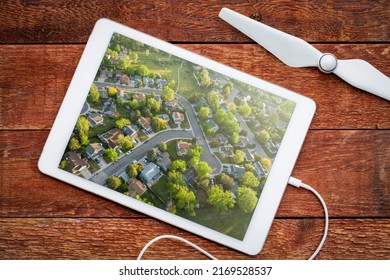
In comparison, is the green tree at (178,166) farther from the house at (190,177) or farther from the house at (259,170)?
the house at (259,170)

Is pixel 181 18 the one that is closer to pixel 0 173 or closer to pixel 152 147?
pixel 152 147

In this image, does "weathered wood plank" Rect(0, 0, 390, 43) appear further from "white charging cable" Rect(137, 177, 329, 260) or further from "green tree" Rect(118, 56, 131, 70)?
"white charging cable" Rect(137, 177, 329, 260)

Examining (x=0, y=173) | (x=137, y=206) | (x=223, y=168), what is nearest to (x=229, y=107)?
(x=223, y=168)

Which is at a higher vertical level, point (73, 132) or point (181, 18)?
point (181, 18)

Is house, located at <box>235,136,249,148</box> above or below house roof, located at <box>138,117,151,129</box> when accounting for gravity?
above

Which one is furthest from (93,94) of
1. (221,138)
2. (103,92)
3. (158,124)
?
(221,138)

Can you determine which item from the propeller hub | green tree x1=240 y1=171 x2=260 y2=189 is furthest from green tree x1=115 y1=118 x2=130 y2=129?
the propeller hub

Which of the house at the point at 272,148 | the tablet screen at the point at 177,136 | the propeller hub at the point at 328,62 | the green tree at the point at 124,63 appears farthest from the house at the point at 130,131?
the propeller hub at the point at 328,62
